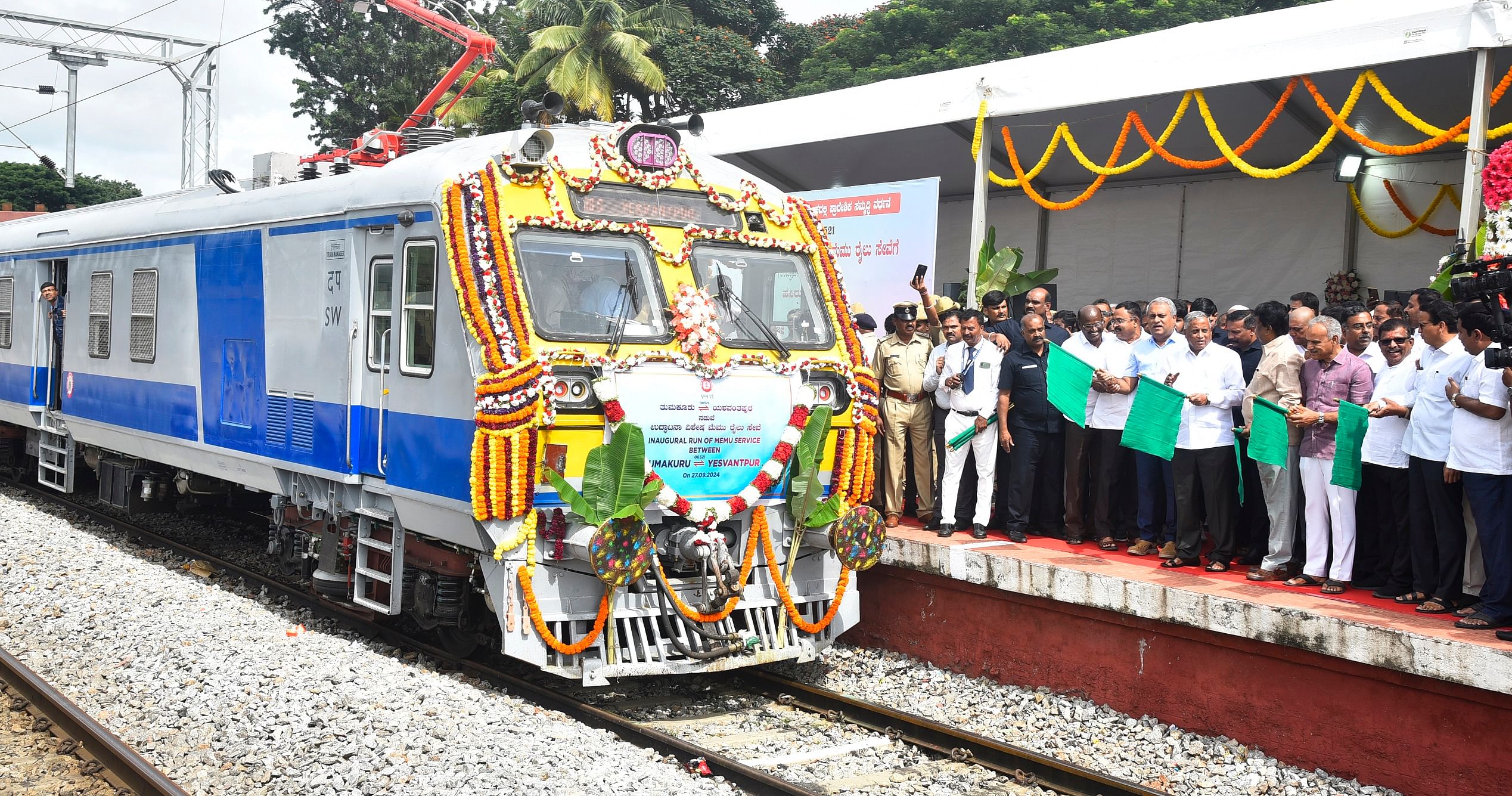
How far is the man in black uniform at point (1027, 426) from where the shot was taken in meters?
8.90

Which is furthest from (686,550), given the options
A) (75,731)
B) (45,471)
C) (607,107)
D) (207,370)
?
(607,107)

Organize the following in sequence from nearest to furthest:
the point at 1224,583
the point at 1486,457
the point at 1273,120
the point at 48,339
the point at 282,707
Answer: the point at 1486,457
the point at 282,707
the point at 1224,583
the point at 1273,120
the point at 48,339

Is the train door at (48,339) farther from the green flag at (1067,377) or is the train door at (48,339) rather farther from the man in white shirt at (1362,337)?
the man in white shirt at (1362,337)

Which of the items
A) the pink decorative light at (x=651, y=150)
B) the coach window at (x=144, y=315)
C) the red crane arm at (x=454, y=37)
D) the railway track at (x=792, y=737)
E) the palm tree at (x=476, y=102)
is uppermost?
the palm tree at (x=476, y=102)

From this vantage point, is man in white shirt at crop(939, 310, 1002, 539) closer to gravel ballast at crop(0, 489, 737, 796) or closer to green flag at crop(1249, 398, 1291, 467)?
green flag at crop(1249, 398, 1291, 467)

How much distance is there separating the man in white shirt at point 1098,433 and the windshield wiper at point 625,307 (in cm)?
344

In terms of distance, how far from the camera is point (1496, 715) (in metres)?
5.73

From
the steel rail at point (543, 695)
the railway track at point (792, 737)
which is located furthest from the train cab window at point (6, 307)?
the railway track at point (792, 737)

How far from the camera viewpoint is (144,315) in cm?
1110

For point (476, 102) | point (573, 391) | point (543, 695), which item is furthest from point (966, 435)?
point (476, 102)

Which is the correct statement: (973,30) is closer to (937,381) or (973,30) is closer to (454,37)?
(454,37)

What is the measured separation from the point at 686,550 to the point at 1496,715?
13.4 ft

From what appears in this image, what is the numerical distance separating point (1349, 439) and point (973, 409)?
2.62m

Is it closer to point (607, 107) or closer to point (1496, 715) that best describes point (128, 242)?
point (1496, 715)
